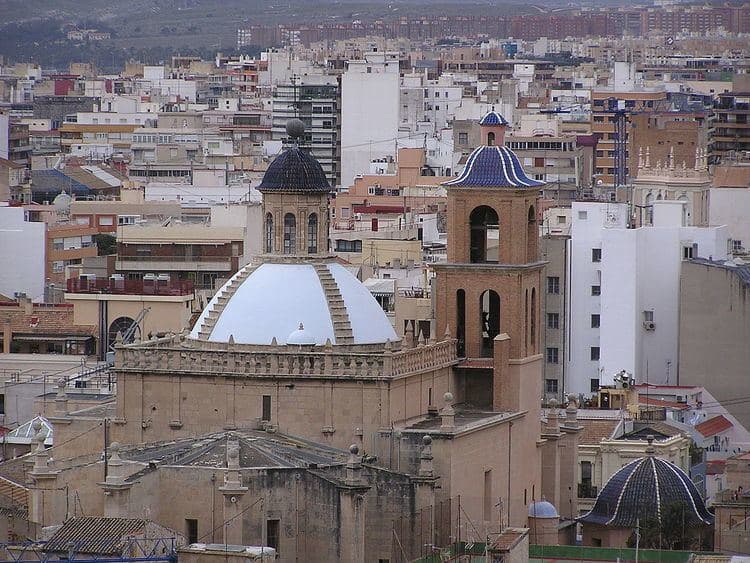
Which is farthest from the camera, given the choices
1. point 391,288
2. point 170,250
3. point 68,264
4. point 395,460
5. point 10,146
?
point 10,146

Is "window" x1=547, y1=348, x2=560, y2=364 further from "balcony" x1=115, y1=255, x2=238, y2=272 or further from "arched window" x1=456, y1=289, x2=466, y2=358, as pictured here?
"arched window" x1=456, y1=289, x2=466, y2=358

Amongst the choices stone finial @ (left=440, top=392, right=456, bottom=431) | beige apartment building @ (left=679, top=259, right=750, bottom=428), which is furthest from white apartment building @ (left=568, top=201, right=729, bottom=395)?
stone finial @ (left=440, top=392, right=456, bottom=431)

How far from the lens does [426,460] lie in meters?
54.3

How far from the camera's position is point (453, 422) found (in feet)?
183

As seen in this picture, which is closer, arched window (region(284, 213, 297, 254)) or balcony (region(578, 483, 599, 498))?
arched window (region(284, 213, 297, 254))

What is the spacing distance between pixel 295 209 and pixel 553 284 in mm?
32157

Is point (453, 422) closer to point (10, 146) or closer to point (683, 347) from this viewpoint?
point (683, 347)

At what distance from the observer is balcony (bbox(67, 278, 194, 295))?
83.8 m

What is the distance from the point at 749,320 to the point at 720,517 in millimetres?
23592

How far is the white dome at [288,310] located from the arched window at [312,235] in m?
0.41

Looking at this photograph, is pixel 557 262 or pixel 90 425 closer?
pixel 90 425

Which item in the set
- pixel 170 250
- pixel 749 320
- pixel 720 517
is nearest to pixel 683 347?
pixel 749 320

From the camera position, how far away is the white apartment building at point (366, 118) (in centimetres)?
15575

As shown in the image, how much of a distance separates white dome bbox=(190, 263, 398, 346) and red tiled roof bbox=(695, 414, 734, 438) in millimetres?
21520
